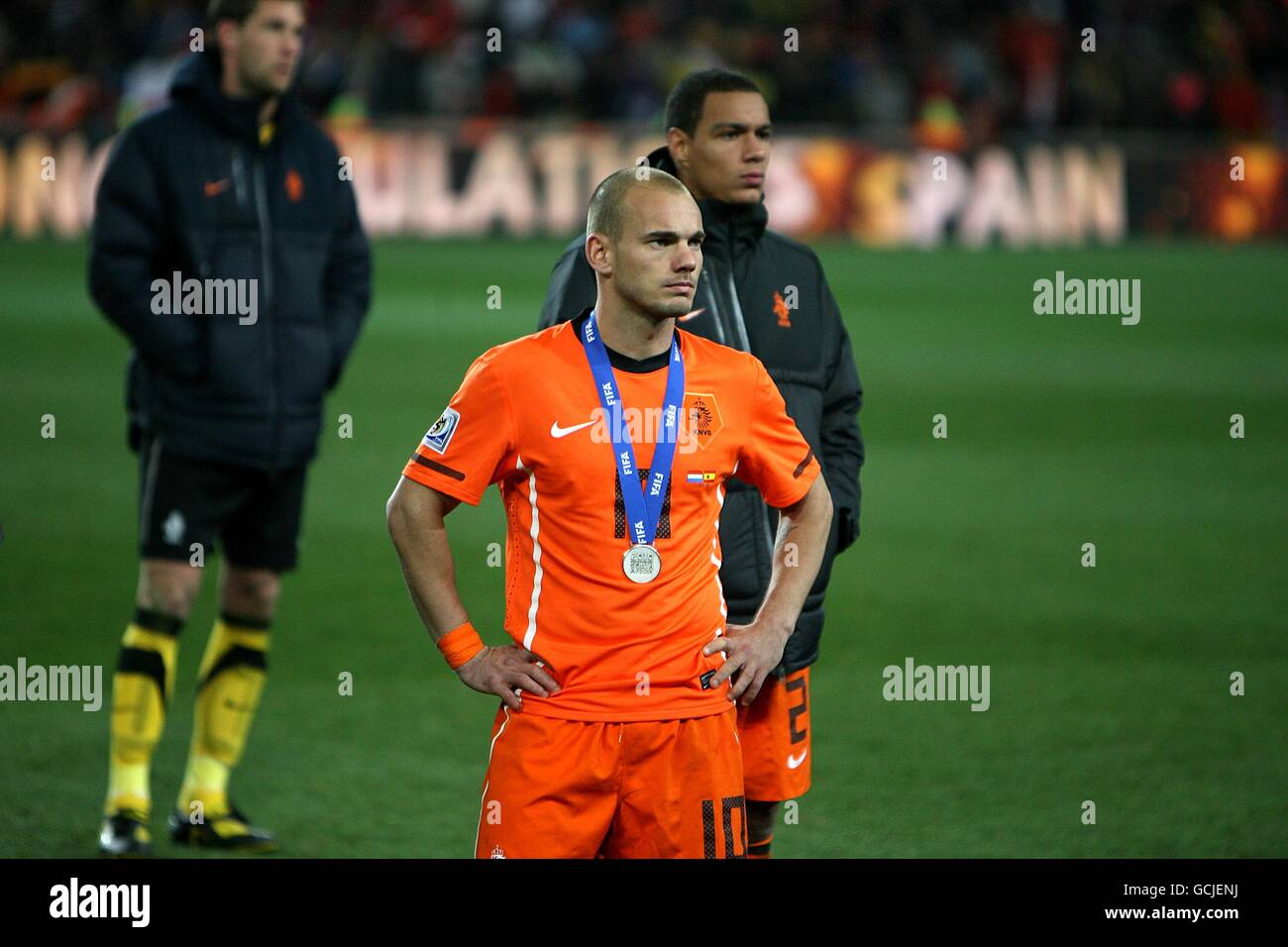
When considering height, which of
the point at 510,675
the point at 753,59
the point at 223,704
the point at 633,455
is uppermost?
the point at 753,59

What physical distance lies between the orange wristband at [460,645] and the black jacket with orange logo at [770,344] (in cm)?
80

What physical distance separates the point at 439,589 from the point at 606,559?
0.37 metres

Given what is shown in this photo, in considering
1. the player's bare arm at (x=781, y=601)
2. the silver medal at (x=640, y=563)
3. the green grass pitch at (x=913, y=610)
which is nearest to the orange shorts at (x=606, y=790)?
the player's bare arm at (x=781, y=601)

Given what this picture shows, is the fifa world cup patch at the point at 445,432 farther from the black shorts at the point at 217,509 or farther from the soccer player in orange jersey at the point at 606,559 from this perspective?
the black shorts at the point at 217,509

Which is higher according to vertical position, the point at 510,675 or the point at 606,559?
the point at 606,559

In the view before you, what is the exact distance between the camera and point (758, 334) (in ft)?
14.6

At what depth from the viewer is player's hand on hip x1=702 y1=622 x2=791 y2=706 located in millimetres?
3738

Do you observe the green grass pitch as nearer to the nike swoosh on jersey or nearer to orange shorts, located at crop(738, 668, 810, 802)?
orange shorts, located at crop(738, 668, 810, 802)

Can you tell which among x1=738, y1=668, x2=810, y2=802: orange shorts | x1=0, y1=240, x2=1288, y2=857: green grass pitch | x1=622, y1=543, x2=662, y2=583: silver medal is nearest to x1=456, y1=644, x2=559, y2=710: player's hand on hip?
x1=622, y1=543, x2=662, y2=583: silver medal

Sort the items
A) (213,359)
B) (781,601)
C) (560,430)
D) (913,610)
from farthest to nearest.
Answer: (913,610)
(213,359)
(781,601)
(560,430)

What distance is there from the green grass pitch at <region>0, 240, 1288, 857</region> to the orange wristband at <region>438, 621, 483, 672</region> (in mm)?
1868

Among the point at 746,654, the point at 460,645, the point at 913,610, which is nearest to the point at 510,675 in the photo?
the point at 460,645

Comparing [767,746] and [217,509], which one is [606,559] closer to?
[767,746]
